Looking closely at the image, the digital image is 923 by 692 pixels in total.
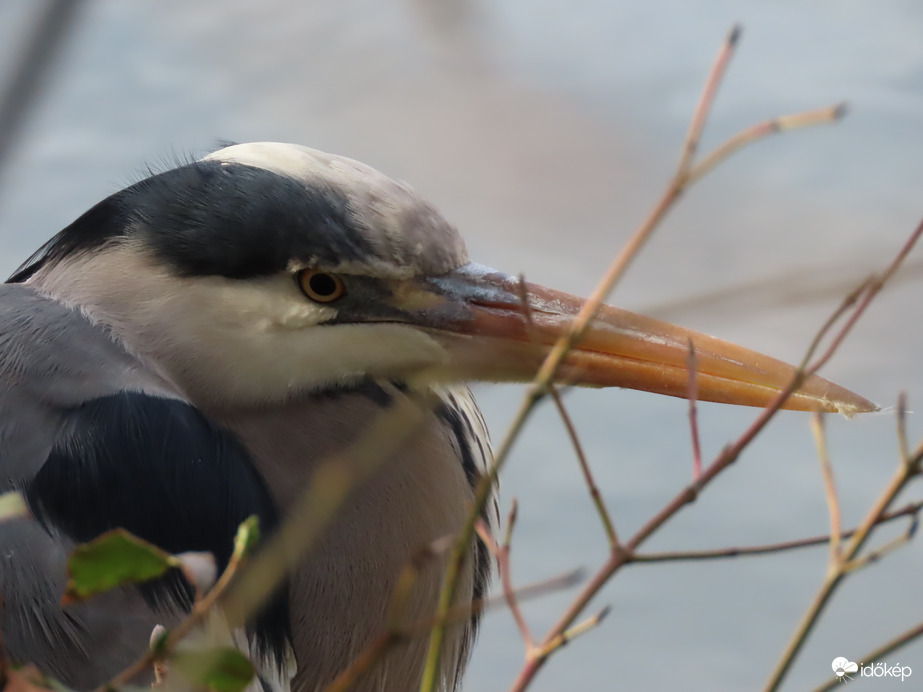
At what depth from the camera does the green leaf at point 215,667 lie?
1.65 feet

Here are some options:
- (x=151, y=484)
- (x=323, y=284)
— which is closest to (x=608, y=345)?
(x=323, y=284)

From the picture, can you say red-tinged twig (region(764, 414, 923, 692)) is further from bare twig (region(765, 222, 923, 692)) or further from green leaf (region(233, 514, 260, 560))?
green leaf (region(233, 514, 260, 560))

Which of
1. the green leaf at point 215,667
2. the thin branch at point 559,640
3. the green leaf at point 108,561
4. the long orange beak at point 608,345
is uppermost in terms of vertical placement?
the green leaf at point 108,561

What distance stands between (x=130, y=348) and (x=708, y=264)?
869 millimetres

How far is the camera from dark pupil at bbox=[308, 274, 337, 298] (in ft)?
3.77

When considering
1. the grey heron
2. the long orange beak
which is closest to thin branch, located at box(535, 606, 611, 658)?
the grey heron

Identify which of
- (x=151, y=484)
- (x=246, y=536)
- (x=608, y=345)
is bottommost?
(x=608, y=345)

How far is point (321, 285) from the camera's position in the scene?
115cm

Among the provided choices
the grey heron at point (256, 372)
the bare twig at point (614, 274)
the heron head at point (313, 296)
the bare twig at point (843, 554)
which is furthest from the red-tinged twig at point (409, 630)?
the heron head at point (313, 296)

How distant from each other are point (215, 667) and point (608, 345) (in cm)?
73

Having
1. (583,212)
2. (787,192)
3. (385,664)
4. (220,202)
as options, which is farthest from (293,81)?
(385,664)

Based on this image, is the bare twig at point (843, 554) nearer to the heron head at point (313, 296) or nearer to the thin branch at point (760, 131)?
the thin branch at point (760, 131)

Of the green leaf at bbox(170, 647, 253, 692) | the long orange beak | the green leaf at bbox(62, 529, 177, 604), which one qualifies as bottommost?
the long orange beak

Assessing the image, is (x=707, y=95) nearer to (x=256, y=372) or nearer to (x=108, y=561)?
(x=108, y=561)
